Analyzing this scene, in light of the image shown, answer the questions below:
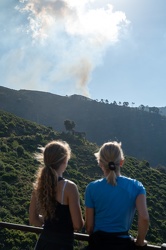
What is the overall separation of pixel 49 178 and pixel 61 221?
0.38 meters

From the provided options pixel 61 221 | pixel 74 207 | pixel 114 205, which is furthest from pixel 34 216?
pixel 114 205

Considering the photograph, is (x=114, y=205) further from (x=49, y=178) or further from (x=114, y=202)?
(x=49, y=178)

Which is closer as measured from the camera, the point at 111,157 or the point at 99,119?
the point at 111,157

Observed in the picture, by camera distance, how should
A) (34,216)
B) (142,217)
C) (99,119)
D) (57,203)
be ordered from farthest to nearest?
(99,119) → (34,216) → (57,203) → (142,217)

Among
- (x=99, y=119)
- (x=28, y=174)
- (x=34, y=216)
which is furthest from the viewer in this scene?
(x=99, y=119)

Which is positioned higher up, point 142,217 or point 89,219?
point 142,217

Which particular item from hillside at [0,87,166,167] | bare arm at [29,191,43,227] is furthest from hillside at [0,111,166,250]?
hillside at [0,87,166,167]

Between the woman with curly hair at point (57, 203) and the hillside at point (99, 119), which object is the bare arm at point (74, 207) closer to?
the woman with curly hair at point (57, 203)

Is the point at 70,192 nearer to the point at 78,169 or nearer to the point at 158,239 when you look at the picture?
the point at 158,239

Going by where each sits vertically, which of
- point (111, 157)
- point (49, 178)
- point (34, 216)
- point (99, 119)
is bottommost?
point (34, 216)

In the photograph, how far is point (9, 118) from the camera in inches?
1734

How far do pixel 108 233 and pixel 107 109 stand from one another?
353ft

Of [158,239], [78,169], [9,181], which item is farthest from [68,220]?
[78,169]

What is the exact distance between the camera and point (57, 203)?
285 cm
